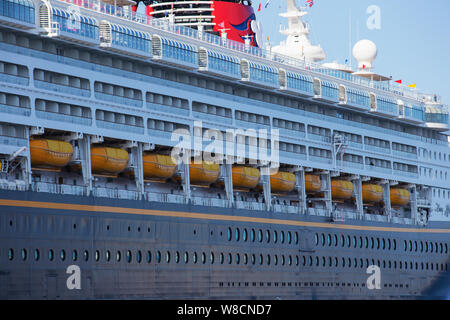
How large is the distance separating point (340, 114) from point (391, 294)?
1260cm

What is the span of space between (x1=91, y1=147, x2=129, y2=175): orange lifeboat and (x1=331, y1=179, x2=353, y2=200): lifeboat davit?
69.1 ft

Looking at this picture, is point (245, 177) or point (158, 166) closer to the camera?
point (158, 166)

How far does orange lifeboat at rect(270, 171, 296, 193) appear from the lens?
222ft

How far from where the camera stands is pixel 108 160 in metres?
54.9

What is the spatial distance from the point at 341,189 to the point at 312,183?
3055 millimetres

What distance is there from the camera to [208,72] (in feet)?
206

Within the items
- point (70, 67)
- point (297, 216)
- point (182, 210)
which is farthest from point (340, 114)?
point (70, 67)

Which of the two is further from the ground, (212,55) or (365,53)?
(365,53)

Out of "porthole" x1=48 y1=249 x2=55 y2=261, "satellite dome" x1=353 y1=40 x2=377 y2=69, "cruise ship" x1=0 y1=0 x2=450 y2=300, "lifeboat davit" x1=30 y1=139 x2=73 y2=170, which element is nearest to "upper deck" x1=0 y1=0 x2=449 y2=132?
"cruise ship" x1=0 y1=0 x2=450 y2=300

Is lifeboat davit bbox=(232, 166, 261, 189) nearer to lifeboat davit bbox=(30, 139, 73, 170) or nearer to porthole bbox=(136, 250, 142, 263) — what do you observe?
porthole bbox=(136, 250, 142, 263)

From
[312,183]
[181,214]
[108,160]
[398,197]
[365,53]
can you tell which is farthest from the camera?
[365,53]

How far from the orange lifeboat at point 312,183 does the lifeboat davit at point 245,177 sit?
6.10m

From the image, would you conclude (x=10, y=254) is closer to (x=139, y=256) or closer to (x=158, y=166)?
(x=139, y=256)

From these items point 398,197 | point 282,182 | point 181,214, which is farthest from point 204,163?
point 398,197
